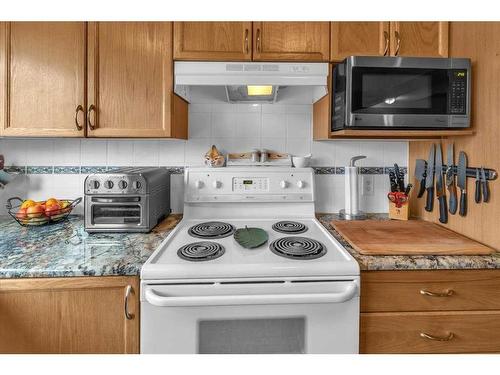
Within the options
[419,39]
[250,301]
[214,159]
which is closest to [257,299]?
[250,301]

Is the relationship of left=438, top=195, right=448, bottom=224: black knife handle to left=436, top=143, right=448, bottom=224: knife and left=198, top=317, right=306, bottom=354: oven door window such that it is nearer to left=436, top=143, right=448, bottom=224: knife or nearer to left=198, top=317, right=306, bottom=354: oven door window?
left=436, top=143, right=448, bottom=224: knife

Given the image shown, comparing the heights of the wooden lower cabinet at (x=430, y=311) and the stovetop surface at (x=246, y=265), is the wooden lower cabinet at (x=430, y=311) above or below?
below

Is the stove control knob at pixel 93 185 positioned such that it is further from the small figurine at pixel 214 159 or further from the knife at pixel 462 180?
the knife at pixel 462 180

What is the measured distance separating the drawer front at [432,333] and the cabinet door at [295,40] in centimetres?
120

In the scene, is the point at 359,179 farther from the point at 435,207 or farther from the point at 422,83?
the point at 422,83

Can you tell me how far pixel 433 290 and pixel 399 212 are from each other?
68 cm

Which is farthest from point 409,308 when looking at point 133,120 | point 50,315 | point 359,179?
point 133,120

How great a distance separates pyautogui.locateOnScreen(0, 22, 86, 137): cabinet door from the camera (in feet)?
4.52

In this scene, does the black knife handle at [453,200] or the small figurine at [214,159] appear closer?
the black knife handle at [453,200]

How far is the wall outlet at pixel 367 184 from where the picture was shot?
72.2 inches

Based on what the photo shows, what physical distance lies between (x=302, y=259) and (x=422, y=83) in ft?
3.19

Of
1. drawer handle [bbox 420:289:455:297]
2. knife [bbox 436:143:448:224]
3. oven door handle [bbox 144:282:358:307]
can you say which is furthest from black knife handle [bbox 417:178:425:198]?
oven door handle [bbox 144:282:358:307]

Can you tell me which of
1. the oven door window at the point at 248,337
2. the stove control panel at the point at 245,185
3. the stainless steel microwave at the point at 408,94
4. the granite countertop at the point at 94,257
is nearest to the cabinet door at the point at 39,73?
the granite countertop at the point at 94,257

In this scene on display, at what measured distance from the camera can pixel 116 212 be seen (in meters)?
1.38
